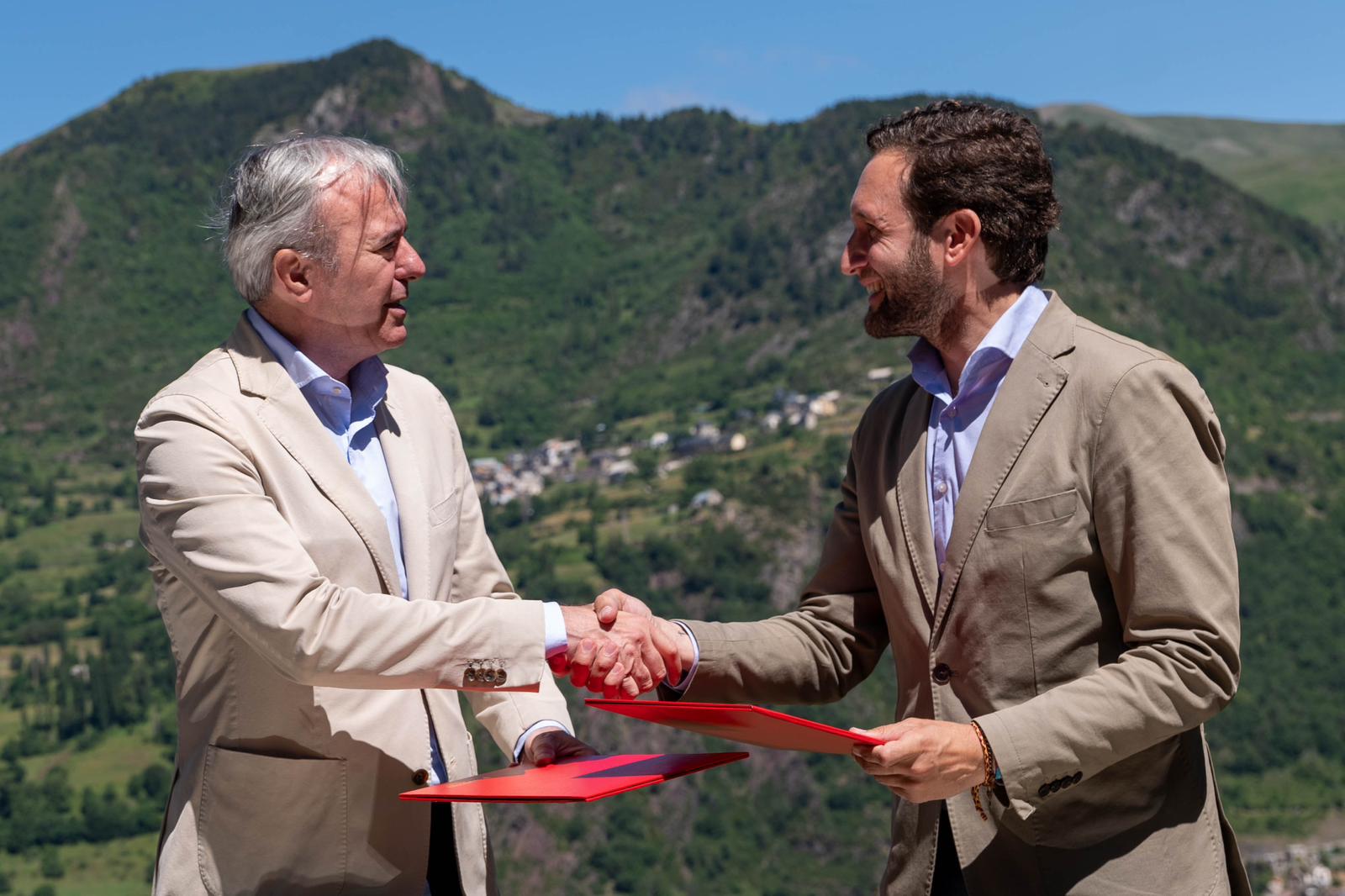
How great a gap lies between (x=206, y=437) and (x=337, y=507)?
0.39 m

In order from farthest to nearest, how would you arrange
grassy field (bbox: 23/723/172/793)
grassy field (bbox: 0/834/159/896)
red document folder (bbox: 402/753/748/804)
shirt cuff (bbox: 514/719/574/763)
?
grassy field (bbox: 23/723/172/793)
grassy field (bbox: 0/834/159/896)
shirt cuff (bbox: 514/719/574/763)
red document folder (bbox: 402/753/748/804)

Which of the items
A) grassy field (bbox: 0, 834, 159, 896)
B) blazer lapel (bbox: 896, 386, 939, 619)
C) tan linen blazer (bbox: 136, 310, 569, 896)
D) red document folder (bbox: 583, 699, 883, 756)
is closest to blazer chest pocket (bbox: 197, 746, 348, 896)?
tan linen blazer (bbox: 136, 310, 569, 896)

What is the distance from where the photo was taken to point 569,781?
4.00 meters

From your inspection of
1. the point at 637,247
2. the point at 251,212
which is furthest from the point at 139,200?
the point at 251,212

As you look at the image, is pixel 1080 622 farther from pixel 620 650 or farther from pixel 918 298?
pixel 620 650

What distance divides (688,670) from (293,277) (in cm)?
165

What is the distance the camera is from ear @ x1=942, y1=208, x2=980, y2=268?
4449mm

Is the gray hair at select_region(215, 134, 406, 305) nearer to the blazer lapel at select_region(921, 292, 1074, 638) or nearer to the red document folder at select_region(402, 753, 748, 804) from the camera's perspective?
the red document folder at select_region(402, 753, 748, 804)

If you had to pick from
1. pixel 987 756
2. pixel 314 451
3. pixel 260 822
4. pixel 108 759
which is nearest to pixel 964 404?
pixel 987 756

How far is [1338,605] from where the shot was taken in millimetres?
109875

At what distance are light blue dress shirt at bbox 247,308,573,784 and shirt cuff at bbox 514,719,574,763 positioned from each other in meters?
0.33

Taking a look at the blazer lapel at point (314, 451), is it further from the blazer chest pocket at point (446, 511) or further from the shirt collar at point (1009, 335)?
the shirt collar at point (1009, 335)

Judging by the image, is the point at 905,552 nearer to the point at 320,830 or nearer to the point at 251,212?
the point at 320,830

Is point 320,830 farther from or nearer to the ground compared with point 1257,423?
farther from the ground
